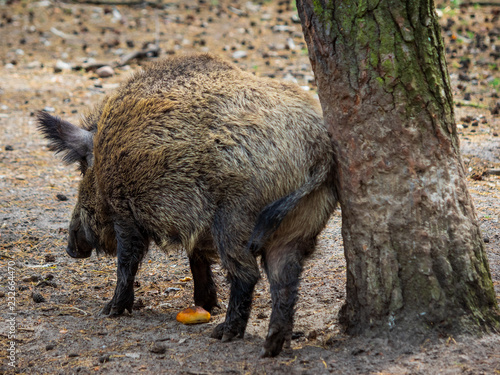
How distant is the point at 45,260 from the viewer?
4.86 meters

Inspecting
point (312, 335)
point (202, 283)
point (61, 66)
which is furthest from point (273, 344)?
point (61, 66)

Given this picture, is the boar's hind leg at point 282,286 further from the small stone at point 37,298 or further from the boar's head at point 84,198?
the small stone at point 37,298

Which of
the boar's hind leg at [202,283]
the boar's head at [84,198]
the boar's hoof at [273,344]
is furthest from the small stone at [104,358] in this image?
the boar's head at [84,198]

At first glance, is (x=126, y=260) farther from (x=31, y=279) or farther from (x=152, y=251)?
(x=152, y=251)

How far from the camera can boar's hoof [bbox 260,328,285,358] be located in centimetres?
319

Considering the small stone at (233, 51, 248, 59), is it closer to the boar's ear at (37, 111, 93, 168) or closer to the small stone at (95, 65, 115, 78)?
the small stone at (95, 65, 115, 78)

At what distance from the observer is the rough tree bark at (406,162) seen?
9.81 ft

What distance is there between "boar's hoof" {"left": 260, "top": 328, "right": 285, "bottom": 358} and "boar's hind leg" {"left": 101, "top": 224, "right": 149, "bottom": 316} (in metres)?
1.22

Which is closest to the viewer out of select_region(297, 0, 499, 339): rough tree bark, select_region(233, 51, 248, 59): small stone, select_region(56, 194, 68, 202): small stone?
select_region(297, 0, 499, 339): rough tree bark

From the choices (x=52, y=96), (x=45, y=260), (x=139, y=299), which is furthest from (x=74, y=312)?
(x=52, y=96)

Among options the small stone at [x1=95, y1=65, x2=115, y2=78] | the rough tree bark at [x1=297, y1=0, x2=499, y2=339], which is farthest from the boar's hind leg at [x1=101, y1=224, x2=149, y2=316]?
the small stone at [x1=95, y1=65, x2=115, y2=78]

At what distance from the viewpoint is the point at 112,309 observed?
3.96 meters

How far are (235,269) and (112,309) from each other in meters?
1.08

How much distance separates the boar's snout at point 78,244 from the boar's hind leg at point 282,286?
5.29ft
